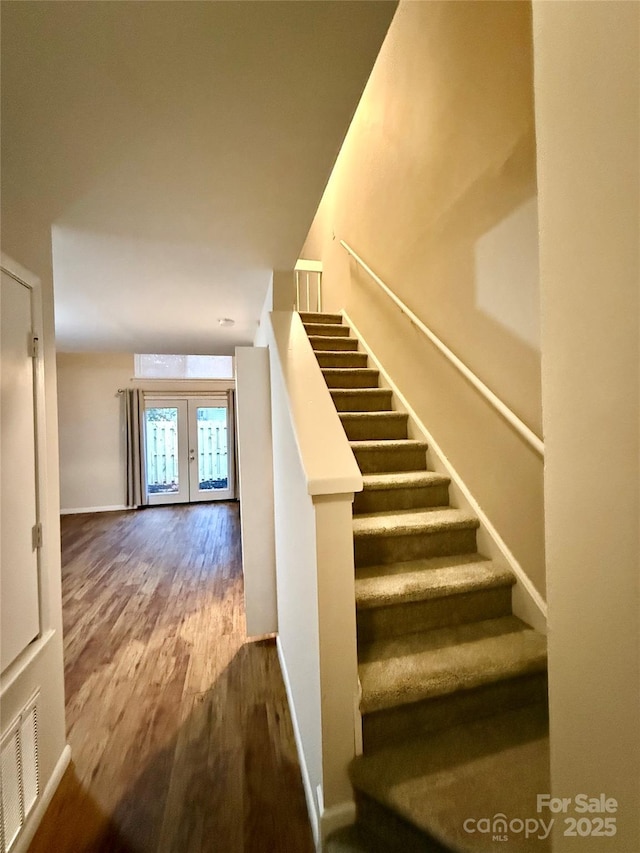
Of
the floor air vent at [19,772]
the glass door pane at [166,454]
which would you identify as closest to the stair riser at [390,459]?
the floor air vent at [19,772]

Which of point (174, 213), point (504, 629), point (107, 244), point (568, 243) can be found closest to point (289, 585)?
point (504, 629)

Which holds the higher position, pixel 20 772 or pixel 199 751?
pixel 20 772

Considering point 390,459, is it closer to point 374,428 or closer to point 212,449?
point 374,428

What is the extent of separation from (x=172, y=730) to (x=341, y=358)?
2622mm

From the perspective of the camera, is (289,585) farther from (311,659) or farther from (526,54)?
(526,54)

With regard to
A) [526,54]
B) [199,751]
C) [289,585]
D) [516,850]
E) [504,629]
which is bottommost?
[199,751]

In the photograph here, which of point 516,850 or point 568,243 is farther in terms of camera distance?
point 516,850

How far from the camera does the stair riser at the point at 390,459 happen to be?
2102mm

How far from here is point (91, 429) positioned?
20.5 feet

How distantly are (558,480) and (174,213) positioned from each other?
1.74 m

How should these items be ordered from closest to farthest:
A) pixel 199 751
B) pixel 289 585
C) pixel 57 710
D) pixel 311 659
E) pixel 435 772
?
1. pixel 435 772
2. pixel 311 659
3. pixel 57 710
4. pixel 199 751
5. pixel 289 585

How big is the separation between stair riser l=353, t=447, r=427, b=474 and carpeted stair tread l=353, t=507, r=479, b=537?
1.06 feet

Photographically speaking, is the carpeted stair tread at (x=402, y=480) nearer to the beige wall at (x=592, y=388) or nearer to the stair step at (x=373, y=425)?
the stair step at (x=373, y=425)

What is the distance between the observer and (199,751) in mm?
1530
